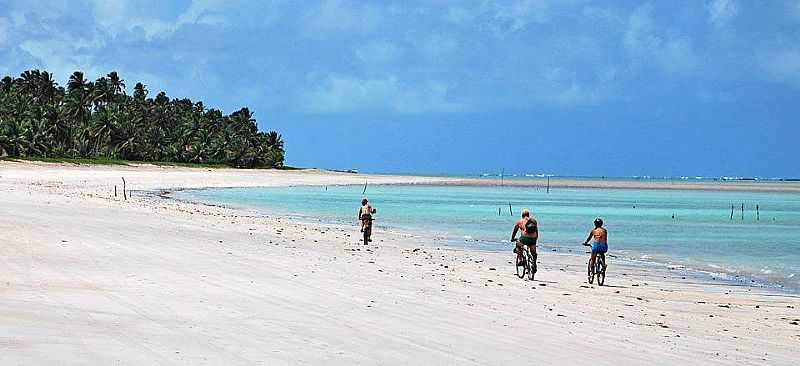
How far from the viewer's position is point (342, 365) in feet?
30.3

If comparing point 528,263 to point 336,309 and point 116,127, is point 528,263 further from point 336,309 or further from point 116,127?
point 116,127

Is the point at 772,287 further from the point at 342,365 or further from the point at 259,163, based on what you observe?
the point at 259,163

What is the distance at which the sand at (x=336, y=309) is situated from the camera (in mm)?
9859

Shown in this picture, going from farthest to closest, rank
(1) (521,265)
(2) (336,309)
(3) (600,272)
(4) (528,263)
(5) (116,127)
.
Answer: (5) (116,127), (1) (521,265), (4) (528,263), (3) (600,272), (2) (336,309)

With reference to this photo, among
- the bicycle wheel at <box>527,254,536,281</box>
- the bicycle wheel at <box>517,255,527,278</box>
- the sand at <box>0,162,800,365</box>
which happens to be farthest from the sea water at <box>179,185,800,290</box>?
the bicycle wheel at <box>527,254,536,281</box>

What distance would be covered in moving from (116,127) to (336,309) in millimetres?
123735

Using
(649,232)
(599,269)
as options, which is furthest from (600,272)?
(649,232)

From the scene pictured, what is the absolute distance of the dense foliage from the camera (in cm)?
11619

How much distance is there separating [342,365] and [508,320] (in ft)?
15.2

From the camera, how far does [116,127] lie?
427 feet

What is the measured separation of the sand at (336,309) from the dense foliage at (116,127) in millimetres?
93217

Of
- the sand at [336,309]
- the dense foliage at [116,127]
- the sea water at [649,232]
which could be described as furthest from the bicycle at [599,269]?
the dense foliage at [116,127]

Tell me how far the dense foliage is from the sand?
93.2 meters


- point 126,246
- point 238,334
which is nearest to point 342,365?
point 238,334
